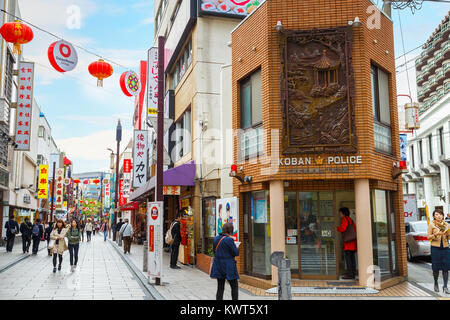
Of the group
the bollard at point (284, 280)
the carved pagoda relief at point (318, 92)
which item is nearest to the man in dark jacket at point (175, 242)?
the carved pagoda relief at point (318, 92)

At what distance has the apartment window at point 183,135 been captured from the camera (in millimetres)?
19136

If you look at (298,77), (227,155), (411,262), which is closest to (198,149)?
(227,155)

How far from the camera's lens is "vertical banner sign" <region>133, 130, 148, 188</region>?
27.6 meters

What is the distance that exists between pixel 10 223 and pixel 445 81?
5117 centimetres

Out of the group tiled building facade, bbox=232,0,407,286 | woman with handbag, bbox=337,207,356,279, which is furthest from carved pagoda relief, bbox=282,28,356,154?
woman with handbag, bbox=337,207,356,279

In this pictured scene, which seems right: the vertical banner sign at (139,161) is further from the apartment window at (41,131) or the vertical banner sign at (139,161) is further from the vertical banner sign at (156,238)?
the apartment window at (41,131)

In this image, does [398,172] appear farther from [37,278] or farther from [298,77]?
[37,278]

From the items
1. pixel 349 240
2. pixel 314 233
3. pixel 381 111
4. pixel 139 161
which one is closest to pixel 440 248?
pixel 349 240

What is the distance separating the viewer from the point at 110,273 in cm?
1438

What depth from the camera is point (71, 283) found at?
11805mm

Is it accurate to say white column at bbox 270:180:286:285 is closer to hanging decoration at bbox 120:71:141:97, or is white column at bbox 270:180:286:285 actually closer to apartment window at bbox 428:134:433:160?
hanging decoration at bbox 120:71:141:97

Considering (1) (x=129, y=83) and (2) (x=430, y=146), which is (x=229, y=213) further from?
(2) (x=430, y=146)

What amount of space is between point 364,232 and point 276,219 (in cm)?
216

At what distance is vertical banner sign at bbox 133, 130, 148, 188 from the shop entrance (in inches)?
701
